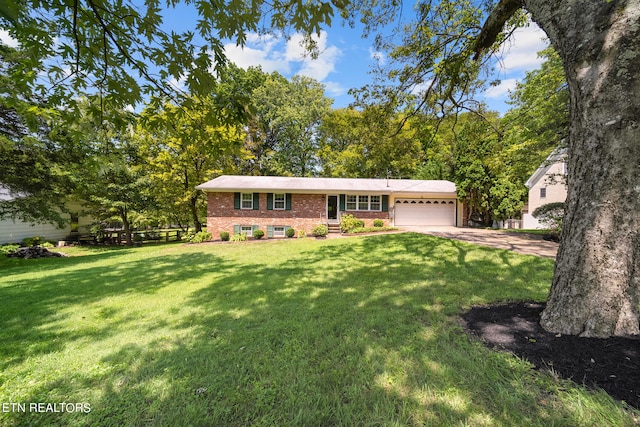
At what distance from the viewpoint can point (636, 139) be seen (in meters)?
2.34

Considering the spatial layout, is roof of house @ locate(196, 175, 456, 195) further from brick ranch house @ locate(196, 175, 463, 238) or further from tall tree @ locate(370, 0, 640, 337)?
tall tree @ locate(370, 0, 640, 337)

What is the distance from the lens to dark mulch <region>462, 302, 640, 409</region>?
2.01 metres

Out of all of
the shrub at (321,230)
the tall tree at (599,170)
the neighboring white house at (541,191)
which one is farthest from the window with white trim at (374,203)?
the tall tree at (599,170)

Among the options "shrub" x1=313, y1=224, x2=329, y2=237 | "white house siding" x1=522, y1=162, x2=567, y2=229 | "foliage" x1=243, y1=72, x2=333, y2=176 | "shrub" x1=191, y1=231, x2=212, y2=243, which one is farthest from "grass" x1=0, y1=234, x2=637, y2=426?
"foliage" x1=243, y1=72, x2=333, y2=176

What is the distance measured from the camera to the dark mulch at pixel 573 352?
2.01m

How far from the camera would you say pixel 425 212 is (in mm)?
17672

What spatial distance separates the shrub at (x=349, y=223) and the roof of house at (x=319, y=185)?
172cm

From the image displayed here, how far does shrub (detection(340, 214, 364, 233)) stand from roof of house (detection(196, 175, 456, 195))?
5.65ft

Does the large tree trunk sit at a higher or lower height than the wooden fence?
higher

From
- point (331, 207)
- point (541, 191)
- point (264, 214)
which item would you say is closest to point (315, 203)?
point (331, 207)

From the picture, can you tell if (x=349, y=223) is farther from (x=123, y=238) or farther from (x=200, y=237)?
(x=123, y=238)

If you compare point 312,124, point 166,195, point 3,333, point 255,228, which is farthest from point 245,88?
point 3,333

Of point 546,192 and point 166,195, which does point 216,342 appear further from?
point 546,192

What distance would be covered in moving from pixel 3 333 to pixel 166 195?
15.6 m
